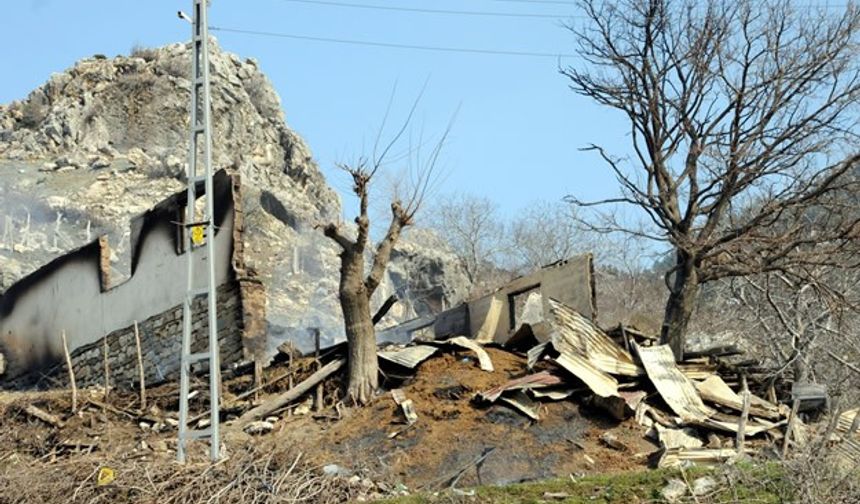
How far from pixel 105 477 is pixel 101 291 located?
9.67 metres

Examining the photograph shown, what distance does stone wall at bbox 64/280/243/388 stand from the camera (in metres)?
16.7

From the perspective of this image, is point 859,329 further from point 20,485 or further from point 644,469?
point 20,485

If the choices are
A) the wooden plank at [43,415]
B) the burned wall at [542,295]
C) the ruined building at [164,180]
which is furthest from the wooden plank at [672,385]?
the ruined building at [164,180]

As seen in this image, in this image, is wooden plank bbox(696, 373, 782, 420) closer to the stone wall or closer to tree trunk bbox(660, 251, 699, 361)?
tree trunk bbox(660, 251, 699, 361)

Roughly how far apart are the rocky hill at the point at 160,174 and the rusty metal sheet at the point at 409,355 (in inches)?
971

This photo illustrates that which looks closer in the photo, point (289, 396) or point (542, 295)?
point (289, 396)

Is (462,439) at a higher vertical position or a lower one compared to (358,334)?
lower

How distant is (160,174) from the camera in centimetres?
5062

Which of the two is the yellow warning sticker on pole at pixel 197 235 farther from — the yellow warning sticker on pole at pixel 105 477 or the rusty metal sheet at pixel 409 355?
the rusty metal sheet at pixel 409 355

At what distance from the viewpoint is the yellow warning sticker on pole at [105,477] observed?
1029 cm

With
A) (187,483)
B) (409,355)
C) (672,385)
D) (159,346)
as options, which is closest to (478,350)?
(409,355)

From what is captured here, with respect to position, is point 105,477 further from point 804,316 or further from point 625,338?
point 804,316

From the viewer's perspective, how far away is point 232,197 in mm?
16922

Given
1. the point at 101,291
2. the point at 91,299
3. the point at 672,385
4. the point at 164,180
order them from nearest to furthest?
the point at 672,385, the point at 101,291, the point at 91,299, the point at 164,180
